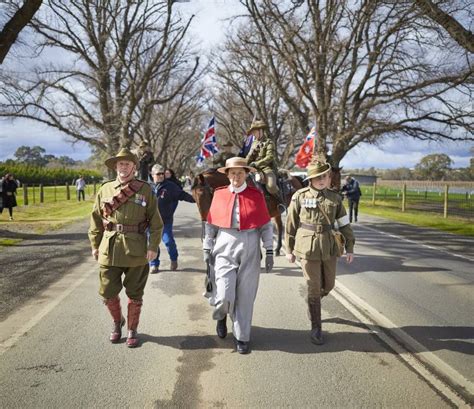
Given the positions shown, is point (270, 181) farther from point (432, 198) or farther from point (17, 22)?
point (432, 198)

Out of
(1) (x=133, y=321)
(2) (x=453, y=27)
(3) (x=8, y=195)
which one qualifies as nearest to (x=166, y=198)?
(1) (x=133, y=321)

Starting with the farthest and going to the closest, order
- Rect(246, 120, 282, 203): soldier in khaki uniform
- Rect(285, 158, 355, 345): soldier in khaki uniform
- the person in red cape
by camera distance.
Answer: Rect(246, 120, 282, 203): soldier in khaki uniform < Rect(285, 158, 355, 345): soldier in khaki uniform < the person in red cape

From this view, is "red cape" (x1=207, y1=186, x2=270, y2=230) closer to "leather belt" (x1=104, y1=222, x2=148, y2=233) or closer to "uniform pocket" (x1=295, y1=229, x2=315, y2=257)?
"uniform pocket" (x1=295, y1=229, x2=315, y2=257)

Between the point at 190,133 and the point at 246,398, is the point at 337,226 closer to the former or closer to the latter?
the point at 246,398

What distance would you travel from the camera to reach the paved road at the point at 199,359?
3.18 metres

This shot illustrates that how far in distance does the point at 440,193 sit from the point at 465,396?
149 ft

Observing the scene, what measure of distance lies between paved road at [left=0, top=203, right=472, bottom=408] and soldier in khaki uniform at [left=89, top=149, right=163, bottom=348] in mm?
439

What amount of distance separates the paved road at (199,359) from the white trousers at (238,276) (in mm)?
332

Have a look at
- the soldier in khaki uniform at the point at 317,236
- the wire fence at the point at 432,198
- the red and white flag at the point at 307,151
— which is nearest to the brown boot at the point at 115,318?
the soldier in khaki uniform at the point at 317,236

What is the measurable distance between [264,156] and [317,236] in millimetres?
2900

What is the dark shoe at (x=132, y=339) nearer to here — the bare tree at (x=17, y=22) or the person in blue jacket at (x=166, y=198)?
the person in blue jacket at (x=166, y=198)

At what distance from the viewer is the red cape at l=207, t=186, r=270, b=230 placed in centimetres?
421

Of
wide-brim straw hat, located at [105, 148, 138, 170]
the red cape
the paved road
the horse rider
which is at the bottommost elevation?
the paved road

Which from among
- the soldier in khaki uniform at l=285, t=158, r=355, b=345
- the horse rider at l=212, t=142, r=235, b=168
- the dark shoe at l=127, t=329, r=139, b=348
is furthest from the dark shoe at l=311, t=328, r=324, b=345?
the horse rider at l=212, t=142, r=235, b=168
